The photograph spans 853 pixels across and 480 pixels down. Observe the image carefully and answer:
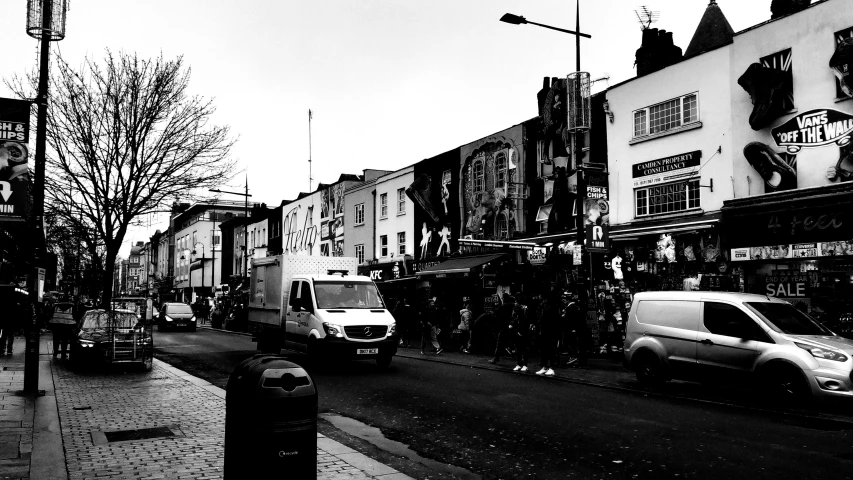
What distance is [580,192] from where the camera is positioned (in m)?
17.4

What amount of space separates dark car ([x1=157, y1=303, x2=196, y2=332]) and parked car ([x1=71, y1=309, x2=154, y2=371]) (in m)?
21.6

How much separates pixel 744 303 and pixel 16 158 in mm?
11803

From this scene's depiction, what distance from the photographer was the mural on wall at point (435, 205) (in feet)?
98.1

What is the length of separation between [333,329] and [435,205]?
54.3 feet

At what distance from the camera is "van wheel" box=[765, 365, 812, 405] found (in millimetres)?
10188

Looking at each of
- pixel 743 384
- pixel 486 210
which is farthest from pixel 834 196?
pixel 486 210

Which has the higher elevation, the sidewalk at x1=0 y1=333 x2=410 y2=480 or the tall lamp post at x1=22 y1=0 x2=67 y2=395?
the tall lamp post at x1=22 y1=0 x2=67 y2=395

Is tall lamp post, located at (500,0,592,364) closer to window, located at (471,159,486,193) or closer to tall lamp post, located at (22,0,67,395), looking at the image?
window, located at (471,159,486,193)

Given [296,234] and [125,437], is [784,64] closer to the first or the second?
[125,437]

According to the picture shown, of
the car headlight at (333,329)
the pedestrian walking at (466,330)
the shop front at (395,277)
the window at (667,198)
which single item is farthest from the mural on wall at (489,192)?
the car headlight at (333,329)

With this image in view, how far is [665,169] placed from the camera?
19969 millimetres

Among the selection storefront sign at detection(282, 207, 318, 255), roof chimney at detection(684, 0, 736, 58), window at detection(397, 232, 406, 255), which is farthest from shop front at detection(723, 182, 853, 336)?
storefront sign at detection(282, 207, 318, 255)

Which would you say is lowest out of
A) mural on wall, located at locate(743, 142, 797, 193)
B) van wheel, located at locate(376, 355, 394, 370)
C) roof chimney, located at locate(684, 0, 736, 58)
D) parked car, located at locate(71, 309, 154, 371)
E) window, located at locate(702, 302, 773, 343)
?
van wheel, located at locate(376, 355, 394, 370)

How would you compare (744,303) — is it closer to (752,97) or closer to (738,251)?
(738,251)
